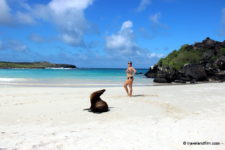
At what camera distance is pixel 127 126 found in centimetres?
703

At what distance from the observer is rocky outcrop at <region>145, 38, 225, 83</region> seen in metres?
30.3

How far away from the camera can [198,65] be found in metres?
31.8

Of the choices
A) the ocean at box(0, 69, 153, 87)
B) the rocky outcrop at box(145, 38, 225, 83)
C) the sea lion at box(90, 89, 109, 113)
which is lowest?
the sea lion at box(90, 89, 109, 113)

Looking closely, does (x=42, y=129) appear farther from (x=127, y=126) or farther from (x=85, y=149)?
(x=127, y=126)

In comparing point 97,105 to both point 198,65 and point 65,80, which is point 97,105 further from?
point 198,65

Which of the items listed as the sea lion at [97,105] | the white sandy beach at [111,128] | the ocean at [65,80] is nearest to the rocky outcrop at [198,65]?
the ocean at [65,80]

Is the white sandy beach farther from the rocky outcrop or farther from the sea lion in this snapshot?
the rocky outcrop

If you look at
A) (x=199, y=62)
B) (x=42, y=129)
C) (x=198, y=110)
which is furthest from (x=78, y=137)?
(x=199, y=62)

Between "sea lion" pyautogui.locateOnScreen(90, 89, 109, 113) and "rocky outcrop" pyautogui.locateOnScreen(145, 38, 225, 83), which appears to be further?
"rocky outcrop" pyautogui.locateOnScreen(145, 38, 225, 83)

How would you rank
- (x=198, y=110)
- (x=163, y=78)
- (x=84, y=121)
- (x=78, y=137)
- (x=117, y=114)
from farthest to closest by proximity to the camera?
(x=163, y=78) → (x=198, y=110) → (x=117, y=114) → (x=84, y=121) → (x=78, y=137)

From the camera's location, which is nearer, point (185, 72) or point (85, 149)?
point (85, 149)

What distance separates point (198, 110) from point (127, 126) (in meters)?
4.17

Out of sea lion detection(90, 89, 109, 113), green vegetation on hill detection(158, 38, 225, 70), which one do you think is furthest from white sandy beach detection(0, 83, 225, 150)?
green vegetation on hill detection(158, 38, 225, 70)

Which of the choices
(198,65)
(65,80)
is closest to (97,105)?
(65,80)
